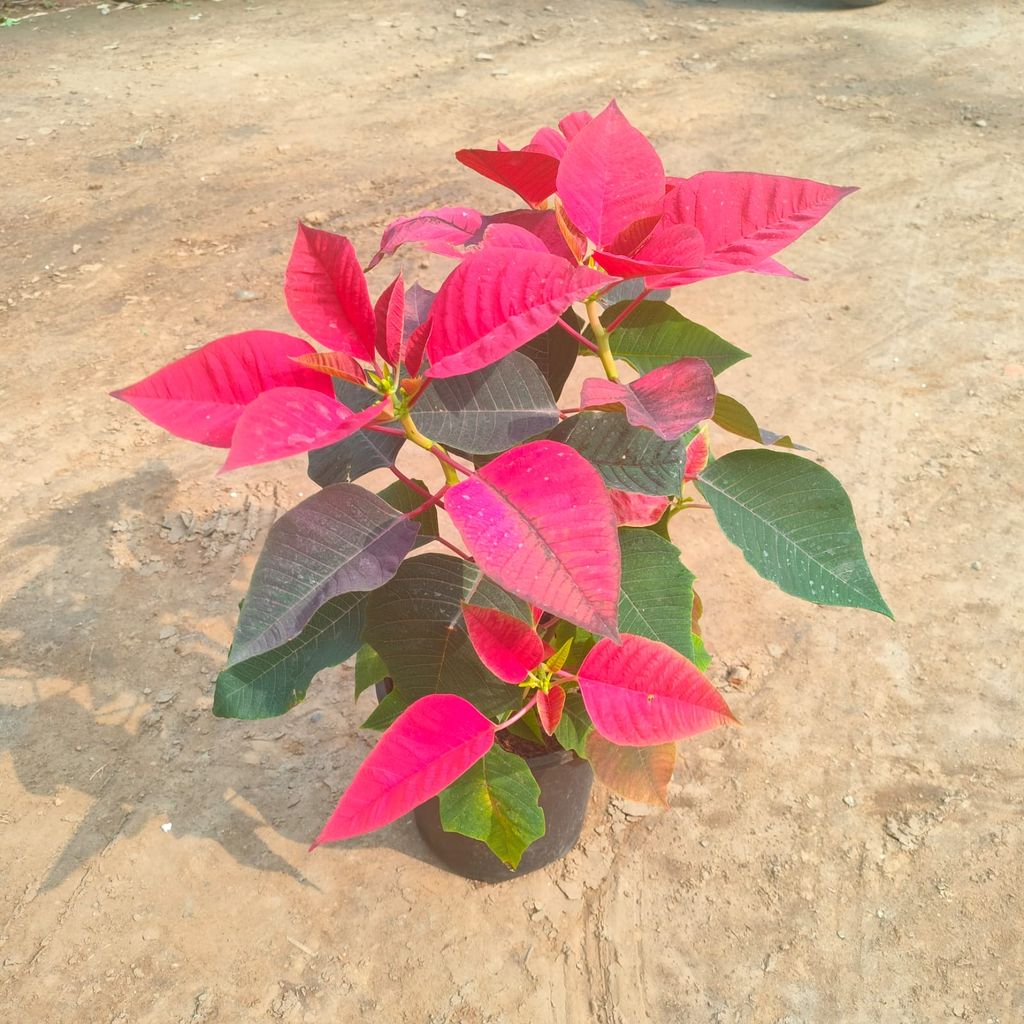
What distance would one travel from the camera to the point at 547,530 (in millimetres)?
843

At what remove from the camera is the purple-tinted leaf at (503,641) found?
1047 mm

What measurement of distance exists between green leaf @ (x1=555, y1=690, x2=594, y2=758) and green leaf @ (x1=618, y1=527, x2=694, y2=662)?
15 centimetres

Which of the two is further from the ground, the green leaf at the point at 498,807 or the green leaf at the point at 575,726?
the green leaf at the point at 575,726

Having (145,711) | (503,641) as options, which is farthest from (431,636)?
(145,711)

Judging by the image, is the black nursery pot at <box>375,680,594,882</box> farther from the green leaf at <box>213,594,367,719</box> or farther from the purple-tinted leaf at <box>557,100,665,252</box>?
the purple-tinted leaf at <box>557,100,665,252</box>

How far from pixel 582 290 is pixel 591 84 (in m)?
3.89

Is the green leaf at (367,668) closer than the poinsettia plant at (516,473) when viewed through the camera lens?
No

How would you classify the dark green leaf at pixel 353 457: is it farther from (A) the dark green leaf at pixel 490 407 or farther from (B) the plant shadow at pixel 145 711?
(B) the plant shadow at pixel 145 711

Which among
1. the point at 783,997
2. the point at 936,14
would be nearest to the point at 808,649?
the point at 783,997

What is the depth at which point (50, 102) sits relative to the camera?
167 inches

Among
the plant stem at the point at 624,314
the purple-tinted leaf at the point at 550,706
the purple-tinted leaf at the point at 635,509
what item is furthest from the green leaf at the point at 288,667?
the plant stem at the point at 624,314

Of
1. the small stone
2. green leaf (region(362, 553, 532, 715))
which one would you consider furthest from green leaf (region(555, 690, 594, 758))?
the small stone

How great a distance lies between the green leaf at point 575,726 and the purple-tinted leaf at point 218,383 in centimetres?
54

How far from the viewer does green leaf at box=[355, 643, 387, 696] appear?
1357 millimetres
